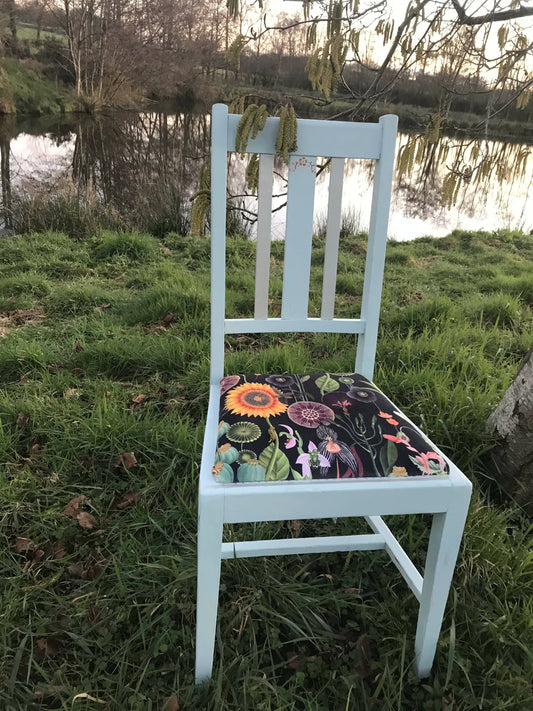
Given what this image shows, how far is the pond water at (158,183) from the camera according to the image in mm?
5688

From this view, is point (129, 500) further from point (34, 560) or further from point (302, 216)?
point (302, 216)

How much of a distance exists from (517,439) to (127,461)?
4.10ft

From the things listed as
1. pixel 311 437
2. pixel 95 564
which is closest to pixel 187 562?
pixel 95 564

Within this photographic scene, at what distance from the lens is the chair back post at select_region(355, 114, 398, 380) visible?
1153mm

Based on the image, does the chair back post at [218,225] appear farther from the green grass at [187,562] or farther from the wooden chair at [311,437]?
the green grass at [187,562]

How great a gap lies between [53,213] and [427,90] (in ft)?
14.4

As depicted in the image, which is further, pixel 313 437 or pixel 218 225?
pixel 218 225

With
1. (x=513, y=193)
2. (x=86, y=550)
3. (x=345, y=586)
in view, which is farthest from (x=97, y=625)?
(x=513, y=193)

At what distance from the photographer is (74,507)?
143 centimetres

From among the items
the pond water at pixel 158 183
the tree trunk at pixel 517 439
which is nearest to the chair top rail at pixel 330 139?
the tree trunk at pixel 517 439

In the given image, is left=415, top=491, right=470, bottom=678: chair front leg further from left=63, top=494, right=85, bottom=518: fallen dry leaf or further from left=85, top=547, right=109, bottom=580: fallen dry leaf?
left=63, top=494, right=85, bottom=518: fallen dry leaf

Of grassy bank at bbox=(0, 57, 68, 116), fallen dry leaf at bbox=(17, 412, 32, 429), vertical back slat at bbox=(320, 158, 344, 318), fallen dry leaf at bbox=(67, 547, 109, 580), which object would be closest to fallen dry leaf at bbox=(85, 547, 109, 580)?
fallen dry leaf at bbox=(67, 547, 109, 580)

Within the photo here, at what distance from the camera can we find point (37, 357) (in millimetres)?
2154

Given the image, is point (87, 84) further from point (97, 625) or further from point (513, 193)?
point (97, 625)
